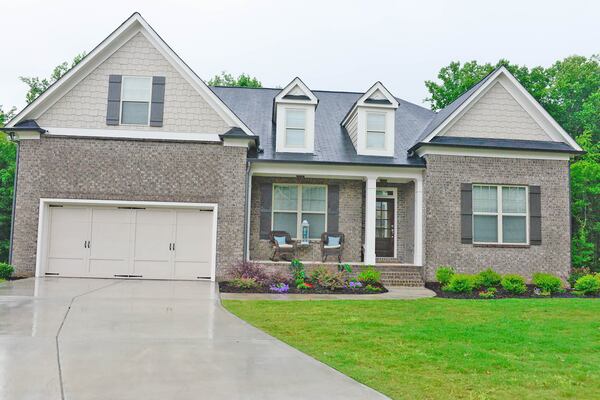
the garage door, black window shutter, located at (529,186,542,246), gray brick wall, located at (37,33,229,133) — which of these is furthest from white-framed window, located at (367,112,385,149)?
the garage door

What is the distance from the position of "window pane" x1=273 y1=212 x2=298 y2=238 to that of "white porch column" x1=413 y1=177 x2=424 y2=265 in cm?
396

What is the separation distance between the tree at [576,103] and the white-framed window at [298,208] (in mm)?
11245

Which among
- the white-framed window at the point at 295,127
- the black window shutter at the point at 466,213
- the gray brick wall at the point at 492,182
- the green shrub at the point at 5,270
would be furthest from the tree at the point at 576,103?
the green shrub at the point at 5,270

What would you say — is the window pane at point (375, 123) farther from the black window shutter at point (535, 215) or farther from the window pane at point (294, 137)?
the black window shutter at point (535, 215)

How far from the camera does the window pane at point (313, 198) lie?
16.0 meters

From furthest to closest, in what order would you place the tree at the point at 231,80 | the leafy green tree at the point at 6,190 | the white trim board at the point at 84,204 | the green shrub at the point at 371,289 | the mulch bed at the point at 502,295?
the tree at the point at 231,80, the leafy green tree at the point at 6,190, the white trim board at the point at 84,204, the green shrub at the point at 371,289, the mulch bed at the point at 502,295

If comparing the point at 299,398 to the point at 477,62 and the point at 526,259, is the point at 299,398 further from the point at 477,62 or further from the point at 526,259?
the point at 477,62

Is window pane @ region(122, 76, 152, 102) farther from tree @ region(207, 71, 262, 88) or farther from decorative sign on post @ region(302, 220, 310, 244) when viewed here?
tree @ region(207, 71, 262, 88)

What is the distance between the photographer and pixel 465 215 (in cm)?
1454

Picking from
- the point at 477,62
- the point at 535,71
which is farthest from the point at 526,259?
the point at 477,62

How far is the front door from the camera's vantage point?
16578 mm

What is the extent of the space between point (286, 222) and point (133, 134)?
18.3ft

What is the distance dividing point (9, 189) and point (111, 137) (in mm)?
11436

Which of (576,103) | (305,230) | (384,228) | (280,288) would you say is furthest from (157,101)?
(576,103)
